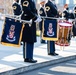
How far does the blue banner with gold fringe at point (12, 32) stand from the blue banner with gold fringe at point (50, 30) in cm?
173

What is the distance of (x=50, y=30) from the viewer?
998 centimetres

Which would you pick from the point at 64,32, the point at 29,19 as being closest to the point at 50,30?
the point at 64,32

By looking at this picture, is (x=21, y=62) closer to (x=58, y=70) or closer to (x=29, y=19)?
(x=58, y=70)

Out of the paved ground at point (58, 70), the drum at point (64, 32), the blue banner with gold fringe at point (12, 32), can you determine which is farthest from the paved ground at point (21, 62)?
the blue banner with gold fringe at point (12, 32)

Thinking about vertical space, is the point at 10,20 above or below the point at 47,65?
above

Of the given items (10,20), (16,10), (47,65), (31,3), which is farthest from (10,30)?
(16,10)

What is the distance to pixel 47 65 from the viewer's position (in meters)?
9.02

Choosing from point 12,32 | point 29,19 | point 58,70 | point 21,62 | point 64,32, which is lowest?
point 58,70

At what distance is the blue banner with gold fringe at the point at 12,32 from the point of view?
8234mm

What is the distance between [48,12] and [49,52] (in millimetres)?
1224

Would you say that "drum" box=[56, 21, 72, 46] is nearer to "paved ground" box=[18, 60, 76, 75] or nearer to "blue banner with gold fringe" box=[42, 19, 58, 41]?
"blue banner with gold fringe" box=[42, 19, 58, 41]

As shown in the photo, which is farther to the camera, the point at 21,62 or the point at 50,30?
the point at 50,30

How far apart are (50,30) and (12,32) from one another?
1966 millimetres

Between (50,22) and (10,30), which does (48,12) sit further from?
(10,30)
